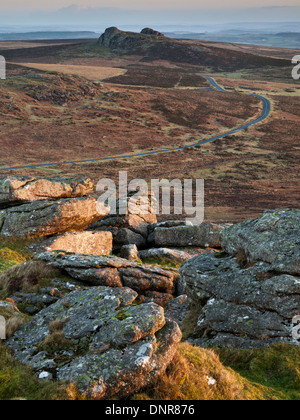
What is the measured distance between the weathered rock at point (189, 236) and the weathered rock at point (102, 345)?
65.1ft

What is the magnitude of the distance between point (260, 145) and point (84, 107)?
6069 centimetres

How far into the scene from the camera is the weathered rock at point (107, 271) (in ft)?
53.8

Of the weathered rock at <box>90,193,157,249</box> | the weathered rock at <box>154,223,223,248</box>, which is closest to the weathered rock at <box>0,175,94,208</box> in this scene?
the weathered rock at <box>90,193,157,249</box>

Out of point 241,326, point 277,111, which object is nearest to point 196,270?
point 241,326

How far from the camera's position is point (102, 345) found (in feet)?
33.3

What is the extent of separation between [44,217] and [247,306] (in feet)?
55.6

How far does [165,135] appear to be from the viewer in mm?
103812

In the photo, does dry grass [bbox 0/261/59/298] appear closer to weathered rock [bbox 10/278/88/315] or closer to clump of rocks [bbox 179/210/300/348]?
weathered rock [bbox 10/278/88/315]

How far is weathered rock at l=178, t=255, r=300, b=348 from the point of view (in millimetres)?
13695

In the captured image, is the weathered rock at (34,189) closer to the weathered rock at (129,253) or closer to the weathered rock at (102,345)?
the weathered rock at (129,253)

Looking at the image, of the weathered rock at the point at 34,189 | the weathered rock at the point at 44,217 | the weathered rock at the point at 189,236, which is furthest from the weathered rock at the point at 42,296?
the weathered rock at the point at 189,236

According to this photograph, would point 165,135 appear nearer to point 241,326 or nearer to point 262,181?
point 262,181

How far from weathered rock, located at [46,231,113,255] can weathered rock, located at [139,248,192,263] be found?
296 cm

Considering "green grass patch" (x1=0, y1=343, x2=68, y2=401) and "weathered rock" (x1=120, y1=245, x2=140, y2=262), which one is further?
"weathered rock" (x1=120, y1=245, x2=140, y2=262)
